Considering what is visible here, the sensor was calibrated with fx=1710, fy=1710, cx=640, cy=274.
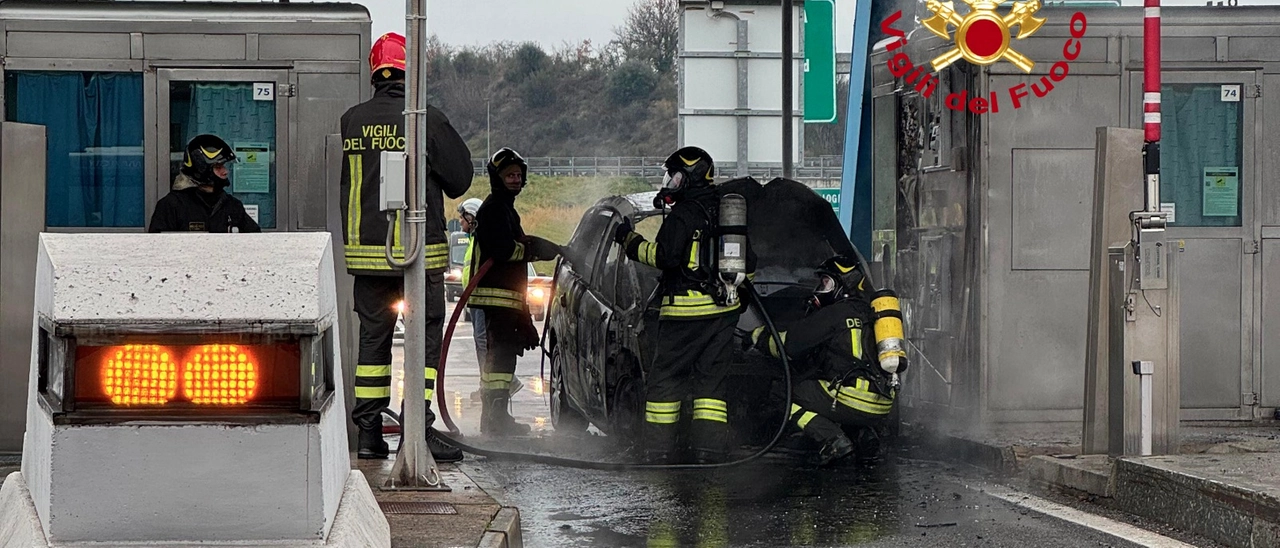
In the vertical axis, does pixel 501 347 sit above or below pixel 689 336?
below

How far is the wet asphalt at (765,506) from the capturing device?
676cm

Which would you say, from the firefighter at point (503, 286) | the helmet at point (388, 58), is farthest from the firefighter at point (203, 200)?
the firefighter at point (503, 286)

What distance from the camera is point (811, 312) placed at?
932 centimetres

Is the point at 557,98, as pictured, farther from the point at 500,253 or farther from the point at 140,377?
the point at 140,377

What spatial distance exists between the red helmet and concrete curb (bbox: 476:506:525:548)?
8.41ft

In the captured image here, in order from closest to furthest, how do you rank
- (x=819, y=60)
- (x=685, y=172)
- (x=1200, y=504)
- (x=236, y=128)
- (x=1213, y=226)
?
(x=1200, y=504)
(x=236, y=128)
(x=685, y=172)
(x=1213, y=226)
(x=819, y=60)

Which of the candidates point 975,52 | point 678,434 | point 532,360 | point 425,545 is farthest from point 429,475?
point 532,360

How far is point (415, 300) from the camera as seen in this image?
22.8 ft

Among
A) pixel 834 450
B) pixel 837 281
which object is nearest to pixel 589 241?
pixel 837 281

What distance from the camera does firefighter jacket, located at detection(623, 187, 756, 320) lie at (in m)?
9.01

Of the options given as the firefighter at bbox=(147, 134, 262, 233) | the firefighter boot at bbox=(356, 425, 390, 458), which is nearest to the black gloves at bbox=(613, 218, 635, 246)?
the firefighter boot at bbox=(356, 425, 390, 458)

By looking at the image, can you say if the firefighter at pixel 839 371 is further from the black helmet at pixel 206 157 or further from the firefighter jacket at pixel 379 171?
the black helmet at pixel 206 157

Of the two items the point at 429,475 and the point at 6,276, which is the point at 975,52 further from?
the point at 6,276

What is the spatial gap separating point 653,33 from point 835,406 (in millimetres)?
46720
